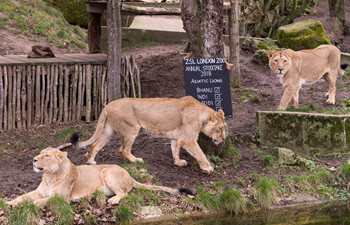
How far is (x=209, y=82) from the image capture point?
12359 millimetres

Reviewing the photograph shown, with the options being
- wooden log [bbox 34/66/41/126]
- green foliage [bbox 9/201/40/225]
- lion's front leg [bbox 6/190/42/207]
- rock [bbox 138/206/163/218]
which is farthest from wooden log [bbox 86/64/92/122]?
green foliage [bbox 9/201/40/225]

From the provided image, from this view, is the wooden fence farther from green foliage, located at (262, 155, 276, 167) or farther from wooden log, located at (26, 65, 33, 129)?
green foliage, located at (262, 155, 276, 167)

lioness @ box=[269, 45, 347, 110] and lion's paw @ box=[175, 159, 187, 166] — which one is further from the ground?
lioness @ box=[269, 45, 347, 110]

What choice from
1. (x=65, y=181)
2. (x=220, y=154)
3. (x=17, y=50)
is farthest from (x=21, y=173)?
(x=17, y=50)

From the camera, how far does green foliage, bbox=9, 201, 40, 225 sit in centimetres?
925

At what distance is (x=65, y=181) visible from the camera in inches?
391

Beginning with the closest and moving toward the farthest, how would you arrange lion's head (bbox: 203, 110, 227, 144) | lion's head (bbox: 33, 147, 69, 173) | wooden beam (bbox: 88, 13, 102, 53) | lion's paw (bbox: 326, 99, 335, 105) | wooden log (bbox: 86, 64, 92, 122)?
lion's head (bbox: 33, 147, 69, 173) < lion's head (bbox: 203, 110, 227, 144) < wooden log (bbox: 86, 64, 92, 122) < lion's paw (bbox: 326, 99, 335, 105) < wooden beam (bbox: 88, 13, 102, 53)

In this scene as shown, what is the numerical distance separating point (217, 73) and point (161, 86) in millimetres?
3761

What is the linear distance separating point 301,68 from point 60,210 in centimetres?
651

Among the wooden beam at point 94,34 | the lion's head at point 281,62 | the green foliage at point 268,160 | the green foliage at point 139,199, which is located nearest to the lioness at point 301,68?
the lion's head at point 281,62

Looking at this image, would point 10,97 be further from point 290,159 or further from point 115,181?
point 290,159

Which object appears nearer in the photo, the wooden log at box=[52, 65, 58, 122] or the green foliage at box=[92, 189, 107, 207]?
the green foliage at box=[92, 189, 107, 207]

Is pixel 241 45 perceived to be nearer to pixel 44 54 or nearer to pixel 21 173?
pixel 44 54

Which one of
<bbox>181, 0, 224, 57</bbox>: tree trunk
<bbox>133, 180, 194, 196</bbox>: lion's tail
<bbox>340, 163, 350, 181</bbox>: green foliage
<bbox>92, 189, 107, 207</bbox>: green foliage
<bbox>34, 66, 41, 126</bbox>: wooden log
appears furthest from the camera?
<bbox>34, 66, 41, 126</bbox>: wooden log
